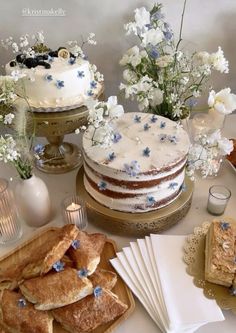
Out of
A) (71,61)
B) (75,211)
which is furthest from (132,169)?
(71,61)

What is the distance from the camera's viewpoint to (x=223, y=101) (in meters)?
1.07

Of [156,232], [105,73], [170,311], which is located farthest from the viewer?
[105,73]

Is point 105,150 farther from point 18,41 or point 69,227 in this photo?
point 18,41

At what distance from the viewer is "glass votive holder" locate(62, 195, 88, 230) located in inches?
38.0

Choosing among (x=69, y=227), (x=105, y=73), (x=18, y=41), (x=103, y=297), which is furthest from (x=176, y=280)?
(x=18, y=41)

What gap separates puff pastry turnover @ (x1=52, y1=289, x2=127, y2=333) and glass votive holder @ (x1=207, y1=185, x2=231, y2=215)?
42 cm

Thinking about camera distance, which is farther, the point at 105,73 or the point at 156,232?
the point at 105,73

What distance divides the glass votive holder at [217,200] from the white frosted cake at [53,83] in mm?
468

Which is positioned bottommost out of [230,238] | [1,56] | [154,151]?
[230,238]

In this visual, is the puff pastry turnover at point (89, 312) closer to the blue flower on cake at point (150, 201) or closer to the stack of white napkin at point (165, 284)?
the stack of white napkin at point (165, 284)

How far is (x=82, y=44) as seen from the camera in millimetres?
1326

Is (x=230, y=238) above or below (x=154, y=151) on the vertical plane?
below

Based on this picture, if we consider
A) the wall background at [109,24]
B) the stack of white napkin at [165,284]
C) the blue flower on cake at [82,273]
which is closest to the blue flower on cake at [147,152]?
the stack of white napkin at [165,284]

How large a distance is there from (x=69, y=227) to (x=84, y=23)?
788 millimetres
